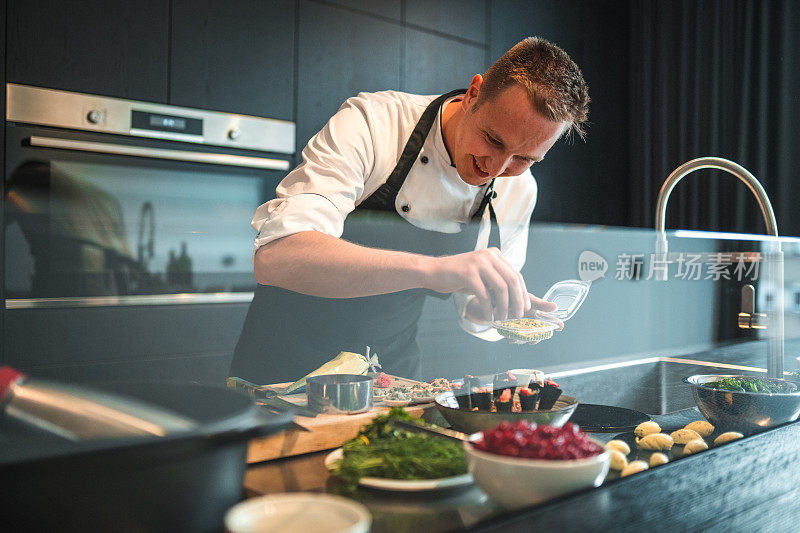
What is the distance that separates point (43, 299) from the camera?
2078mm

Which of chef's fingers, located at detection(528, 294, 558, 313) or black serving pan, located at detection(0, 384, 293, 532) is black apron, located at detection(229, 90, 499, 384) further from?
black serving pan, located at detection(0, 384, 293, 532)

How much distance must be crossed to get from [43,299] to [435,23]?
6.35 ft

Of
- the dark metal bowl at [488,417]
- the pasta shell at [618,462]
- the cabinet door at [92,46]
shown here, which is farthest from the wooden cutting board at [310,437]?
the cabinet door at [92,46]

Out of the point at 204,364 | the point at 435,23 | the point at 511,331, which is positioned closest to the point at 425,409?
the point at 511,331

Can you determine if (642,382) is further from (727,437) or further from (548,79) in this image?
(548,79)

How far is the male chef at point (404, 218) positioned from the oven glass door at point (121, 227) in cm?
63

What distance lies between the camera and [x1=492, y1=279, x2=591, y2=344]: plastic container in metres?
1.15

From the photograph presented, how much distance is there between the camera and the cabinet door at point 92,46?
2.02m

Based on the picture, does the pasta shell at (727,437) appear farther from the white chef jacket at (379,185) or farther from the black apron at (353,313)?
the black apron at (353,313)

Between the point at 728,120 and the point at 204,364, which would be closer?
the point at 204,364

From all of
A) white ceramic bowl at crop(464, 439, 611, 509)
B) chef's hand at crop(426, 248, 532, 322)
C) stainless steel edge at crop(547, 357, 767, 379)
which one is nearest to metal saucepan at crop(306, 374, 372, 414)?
chef's hand at crop(426, 248, 532, 322)

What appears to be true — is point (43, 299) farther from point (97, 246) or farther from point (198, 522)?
point (198, 522)

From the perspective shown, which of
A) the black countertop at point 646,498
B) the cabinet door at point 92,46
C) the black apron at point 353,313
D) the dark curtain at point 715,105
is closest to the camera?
the black countertop at point 646,498

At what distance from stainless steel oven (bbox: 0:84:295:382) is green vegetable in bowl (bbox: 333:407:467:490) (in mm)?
1557
